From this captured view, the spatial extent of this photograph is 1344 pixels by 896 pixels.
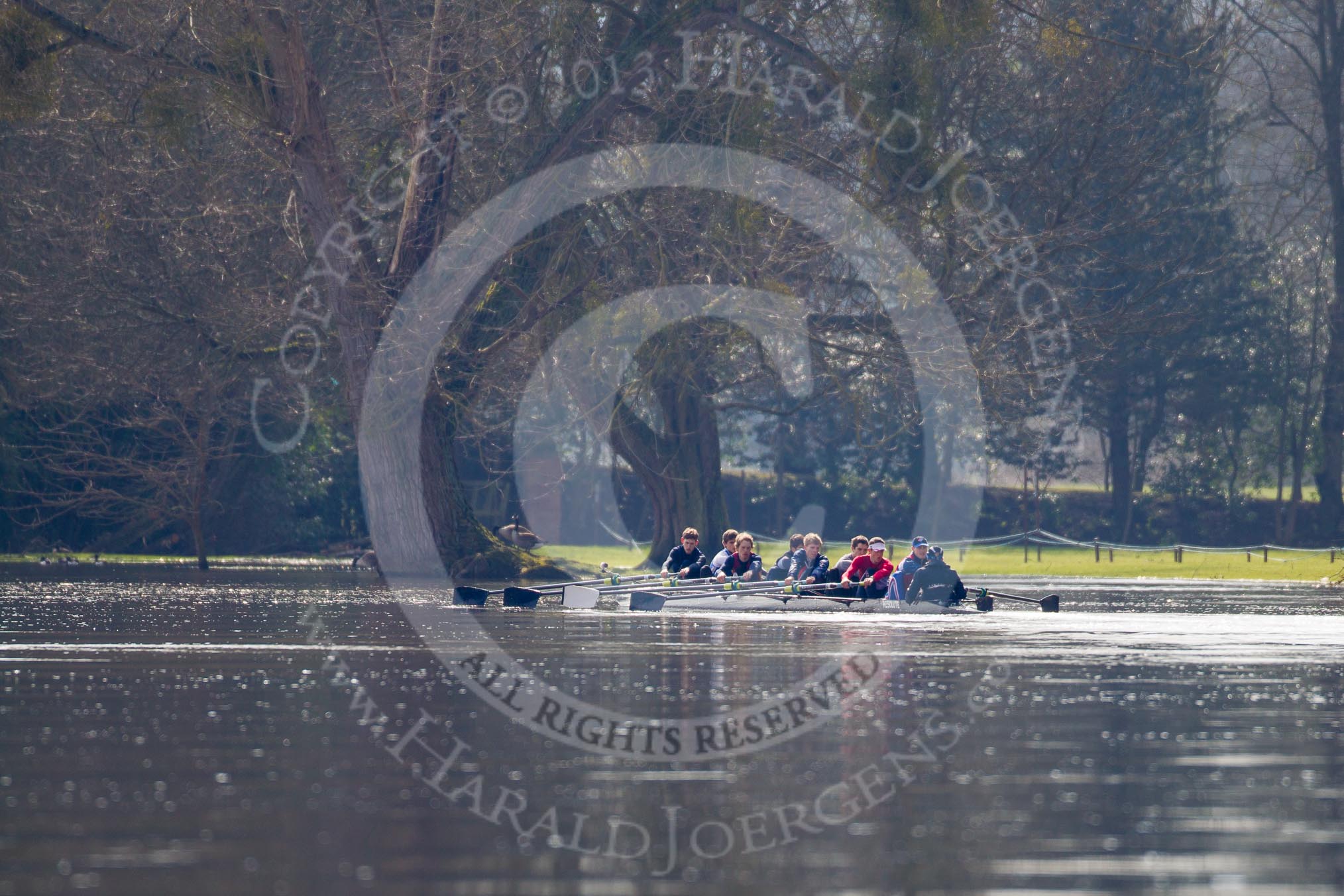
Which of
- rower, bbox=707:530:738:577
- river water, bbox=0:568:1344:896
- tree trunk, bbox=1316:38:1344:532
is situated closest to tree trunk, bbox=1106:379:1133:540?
tree trunk, bbox=1316:38:1344:532

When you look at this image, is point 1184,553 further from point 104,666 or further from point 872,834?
point 872,834

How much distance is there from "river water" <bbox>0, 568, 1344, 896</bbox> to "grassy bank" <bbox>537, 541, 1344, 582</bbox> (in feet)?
71.5

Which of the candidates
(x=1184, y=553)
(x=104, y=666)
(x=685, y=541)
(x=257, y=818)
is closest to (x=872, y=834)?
(x=257, y=818)

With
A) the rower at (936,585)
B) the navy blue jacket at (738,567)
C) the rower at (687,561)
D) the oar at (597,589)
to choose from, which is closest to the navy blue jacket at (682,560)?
the rower at (687,561)

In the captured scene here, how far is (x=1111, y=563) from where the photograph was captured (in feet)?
140

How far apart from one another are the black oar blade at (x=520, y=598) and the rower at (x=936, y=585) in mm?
5112

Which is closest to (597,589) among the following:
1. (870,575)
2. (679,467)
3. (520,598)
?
(520,598)

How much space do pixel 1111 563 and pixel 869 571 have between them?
19.9 metres

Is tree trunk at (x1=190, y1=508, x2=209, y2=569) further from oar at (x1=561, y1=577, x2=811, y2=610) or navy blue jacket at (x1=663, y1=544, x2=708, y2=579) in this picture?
oar at (x1=561, y1=577, x2=811, y2=610)

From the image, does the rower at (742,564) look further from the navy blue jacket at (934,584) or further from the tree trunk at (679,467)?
the tree trunk at (679,467)

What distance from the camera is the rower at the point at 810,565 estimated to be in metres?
24.7

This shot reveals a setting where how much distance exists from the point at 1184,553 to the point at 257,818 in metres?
44.8

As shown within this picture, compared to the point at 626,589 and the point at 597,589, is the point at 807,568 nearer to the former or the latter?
the point at 626,589

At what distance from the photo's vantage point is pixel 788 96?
34.1 m
